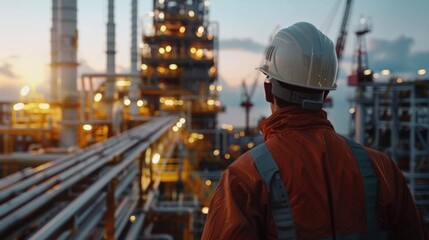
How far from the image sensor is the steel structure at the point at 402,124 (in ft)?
81.7

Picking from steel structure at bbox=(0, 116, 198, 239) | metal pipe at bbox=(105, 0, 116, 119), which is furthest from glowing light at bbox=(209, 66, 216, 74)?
steel structure at bbox=(0, 116, 198, 239)

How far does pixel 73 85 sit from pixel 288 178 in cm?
1880

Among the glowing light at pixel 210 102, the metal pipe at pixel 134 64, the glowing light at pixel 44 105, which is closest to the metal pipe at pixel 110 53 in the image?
the metal pipe at pixel 134 64

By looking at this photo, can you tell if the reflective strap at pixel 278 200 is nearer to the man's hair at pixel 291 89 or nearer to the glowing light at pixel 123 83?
the man's hair at pixel 291 89

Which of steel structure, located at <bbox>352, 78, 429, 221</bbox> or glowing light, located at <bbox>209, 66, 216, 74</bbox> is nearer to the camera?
steel structure, located at <bbox>352, 78, 429, 221</bbox>

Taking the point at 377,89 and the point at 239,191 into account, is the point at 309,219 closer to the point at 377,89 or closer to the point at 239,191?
the point at 239,191

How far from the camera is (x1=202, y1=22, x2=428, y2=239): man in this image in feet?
5.25

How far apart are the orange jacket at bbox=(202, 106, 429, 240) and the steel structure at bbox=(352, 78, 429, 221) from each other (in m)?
23.8

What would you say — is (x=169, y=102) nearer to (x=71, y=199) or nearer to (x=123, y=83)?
(x=123, y=83)

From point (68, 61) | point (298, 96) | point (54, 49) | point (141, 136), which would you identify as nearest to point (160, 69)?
point (54, 49)

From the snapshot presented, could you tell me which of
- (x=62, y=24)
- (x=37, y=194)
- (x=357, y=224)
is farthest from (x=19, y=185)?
(x=62, y=24)

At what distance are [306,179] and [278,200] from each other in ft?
0.45

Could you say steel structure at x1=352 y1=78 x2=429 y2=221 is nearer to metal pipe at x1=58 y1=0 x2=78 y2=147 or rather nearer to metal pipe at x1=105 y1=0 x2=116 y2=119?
metal pipe at x1=105 y1=0 x2=116 y2=119

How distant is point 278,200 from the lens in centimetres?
160
